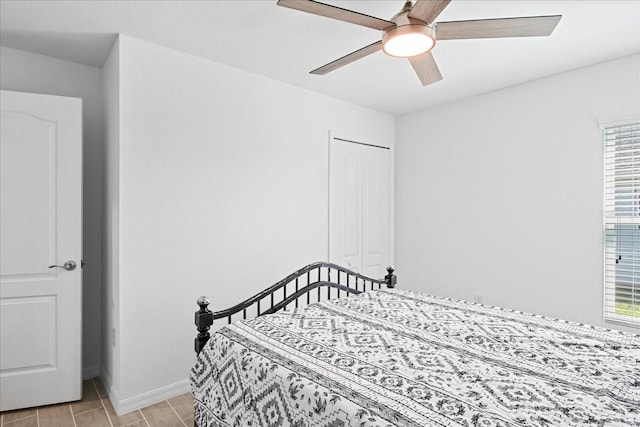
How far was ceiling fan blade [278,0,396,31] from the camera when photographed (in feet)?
5.30

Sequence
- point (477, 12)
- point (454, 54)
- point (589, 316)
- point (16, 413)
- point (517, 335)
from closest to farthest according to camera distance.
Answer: point (517, 335), point (477, 12), point (16, 413), point (454, 54), point (589, 316)

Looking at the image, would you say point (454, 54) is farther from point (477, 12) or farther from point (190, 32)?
point (190, 32)

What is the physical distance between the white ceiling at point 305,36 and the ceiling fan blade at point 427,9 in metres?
0.53

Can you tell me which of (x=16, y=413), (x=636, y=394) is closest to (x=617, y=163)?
(x=636, y=394)

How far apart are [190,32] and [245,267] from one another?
5.97 feet

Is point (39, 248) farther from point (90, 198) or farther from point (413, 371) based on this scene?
point (413, 371)

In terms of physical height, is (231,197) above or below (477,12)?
below

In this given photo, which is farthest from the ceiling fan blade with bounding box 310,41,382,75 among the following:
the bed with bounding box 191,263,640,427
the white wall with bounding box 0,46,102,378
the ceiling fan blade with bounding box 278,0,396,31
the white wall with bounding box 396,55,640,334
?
the white wall with bounding box 396,55,640,334

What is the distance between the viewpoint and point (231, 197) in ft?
10.2

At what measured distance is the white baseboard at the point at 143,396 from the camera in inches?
99.0

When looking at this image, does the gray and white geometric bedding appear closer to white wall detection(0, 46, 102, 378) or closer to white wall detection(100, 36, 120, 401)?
white wall detection(100, 36, 120, 401)

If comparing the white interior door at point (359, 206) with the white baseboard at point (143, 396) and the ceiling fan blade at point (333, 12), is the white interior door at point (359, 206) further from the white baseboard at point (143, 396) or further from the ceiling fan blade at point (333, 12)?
the ceiling fan blade at point (333, 12)

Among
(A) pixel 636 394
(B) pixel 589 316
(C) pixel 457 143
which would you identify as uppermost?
(C) pixel 457 143

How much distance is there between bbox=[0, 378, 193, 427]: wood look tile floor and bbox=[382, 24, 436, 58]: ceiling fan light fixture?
2540 mm
